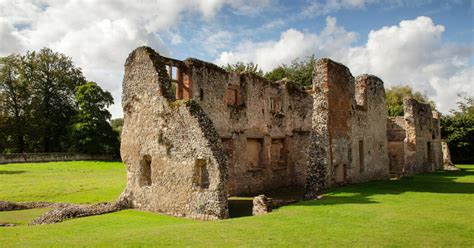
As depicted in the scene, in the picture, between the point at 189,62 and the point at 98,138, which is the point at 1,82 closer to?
the point at 98,138

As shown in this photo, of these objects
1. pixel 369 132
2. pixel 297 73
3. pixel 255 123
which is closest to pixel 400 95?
pixel 297 73

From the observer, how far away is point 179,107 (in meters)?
14.4

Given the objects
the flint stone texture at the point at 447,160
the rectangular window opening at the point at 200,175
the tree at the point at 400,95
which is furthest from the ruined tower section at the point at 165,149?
the tree at the point at 400,95

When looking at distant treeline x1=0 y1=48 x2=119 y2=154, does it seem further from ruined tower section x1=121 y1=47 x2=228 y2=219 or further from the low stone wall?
ruined tower section x1=121 y1=47 x2=228 y2=219

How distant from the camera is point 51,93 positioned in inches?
2119

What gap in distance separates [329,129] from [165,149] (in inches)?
310

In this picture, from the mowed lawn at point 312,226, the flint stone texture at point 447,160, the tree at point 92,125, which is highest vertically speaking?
the tree at point 92,125

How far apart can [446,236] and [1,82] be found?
5503cm

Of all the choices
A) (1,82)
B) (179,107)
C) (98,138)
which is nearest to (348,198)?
(179,107)

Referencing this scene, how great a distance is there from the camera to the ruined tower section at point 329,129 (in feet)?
58.8

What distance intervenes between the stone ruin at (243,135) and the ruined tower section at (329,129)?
0.16 ft

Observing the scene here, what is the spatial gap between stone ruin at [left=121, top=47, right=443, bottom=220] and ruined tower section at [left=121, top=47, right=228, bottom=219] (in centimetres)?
4

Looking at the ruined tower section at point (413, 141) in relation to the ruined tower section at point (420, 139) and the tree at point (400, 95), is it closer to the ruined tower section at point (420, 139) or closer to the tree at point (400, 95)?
the ruined tower section at point (420, 139)

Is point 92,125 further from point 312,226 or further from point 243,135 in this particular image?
point 312,226
